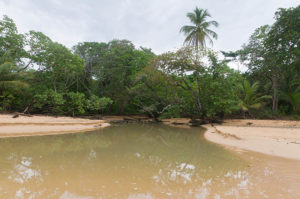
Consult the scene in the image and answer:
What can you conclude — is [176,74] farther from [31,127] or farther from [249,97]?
[31,127]

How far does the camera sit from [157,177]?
3.02 m


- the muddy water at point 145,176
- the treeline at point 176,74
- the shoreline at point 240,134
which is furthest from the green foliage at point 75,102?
the muddy water at point 145,176

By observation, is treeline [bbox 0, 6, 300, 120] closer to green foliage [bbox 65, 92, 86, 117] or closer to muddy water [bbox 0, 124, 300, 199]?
green foliage [bbox 65, 92, 86, 117]

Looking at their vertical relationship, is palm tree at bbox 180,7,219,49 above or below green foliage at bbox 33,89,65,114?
above

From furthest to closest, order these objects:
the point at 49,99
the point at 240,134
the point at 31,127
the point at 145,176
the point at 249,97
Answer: the point at 249,97 < the point at 49,99 < the point at 31,127 < the point at 240,134 < the point at 145,176

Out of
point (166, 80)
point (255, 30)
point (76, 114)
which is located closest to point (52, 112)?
point (76, 114)

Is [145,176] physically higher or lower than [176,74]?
lower

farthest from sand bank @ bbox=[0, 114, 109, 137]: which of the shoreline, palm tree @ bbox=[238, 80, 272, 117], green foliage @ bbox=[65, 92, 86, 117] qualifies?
palm tree @ bbox=[238, 80, 272, 117]

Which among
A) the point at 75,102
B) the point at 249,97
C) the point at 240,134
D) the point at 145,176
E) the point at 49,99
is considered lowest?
the point at 145,176

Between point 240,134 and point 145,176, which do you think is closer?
point 145,176

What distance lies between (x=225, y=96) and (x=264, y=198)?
11.7m

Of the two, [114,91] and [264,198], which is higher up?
[114,91]

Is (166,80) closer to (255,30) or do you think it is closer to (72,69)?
(72,69)

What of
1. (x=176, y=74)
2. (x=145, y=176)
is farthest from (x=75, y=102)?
(x=145, y=176)
